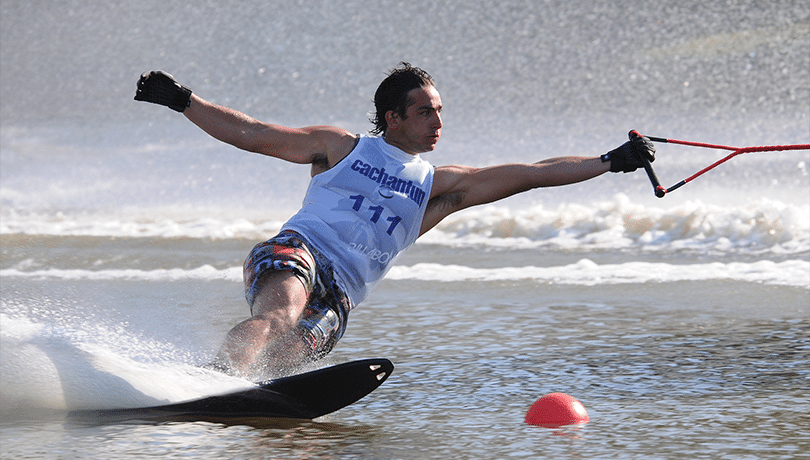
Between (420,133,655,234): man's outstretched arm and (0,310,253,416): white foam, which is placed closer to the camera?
(0,310,253,416): white foam

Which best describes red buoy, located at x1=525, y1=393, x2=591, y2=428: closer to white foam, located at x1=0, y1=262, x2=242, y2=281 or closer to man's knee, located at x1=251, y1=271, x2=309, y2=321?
man's knee, located at x1=251, y1=271, x2=309, y2=321

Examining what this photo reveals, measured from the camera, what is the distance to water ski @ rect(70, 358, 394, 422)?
12.5 ft

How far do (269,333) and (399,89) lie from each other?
1261 millimetres

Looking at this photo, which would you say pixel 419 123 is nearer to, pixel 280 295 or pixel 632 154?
pixel 632 154

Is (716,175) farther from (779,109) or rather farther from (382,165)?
Result: (382,165)

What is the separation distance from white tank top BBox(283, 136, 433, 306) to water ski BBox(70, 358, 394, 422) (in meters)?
0.56

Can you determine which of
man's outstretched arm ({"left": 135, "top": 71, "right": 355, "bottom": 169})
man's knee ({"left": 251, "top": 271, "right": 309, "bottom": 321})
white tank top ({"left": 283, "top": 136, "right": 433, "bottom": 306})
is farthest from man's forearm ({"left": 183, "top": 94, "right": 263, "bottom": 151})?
man's knee ({"left": 251, "top": 271, "right": 309, "bottom": 321})

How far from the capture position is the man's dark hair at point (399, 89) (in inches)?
183

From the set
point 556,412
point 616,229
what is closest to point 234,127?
point 556,412

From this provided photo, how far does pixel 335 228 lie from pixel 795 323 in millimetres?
2725

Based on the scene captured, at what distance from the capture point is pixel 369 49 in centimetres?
4453

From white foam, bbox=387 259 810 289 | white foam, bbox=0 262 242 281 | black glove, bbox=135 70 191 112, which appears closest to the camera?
black glove, bbox=135 70 191 112

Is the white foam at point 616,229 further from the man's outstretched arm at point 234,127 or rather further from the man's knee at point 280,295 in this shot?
the man's knee at point 280,295

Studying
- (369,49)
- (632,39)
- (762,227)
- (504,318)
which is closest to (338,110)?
(369,49)
